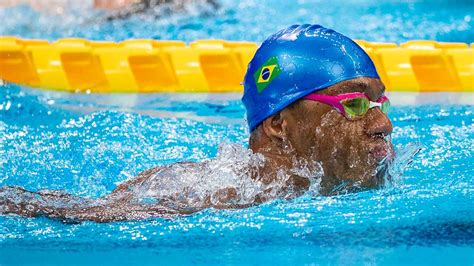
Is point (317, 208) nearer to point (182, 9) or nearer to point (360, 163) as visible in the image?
point (360, 163)

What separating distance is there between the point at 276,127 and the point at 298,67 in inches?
8.3

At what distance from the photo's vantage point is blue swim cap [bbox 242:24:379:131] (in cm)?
318

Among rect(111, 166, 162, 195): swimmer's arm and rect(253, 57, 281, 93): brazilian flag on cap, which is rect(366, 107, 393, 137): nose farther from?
rect(111, 166, 162, 195): swimmer's arm

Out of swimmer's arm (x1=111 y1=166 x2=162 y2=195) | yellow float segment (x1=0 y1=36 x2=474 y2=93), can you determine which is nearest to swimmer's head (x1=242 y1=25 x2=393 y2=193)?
swimmer's arm (x1=111 y1=166 x2=162 y2=195)

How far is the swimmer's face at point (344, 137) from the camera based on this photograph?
10.4 ft

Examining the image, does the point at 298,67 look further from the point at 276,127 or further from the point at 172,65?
the point at 172,65

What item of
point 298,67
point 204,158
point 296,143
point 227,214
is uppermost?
point 298,67

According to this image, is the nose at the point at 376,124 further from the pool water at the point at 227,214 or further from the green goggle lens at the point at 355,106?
the pool water at the point at 227,214

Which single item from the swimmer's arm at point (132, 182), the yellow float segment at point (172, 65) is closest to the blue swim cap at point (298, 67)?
the swimmer's arm at point (132, 182)

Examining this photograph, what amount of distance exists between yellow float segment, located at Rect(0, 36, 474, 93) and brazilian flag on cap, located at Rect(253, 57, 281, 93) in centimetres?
229

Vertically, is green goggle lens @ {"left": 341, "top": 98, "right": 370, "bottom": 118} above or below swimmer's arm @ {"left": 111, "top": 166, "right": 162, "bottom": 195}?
above

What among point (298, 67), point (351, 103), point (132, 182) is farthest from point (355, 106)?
point (132, 182)

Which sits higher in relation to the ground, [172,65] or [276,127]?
[276,127]

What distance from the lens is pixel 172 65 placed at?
5.72m
